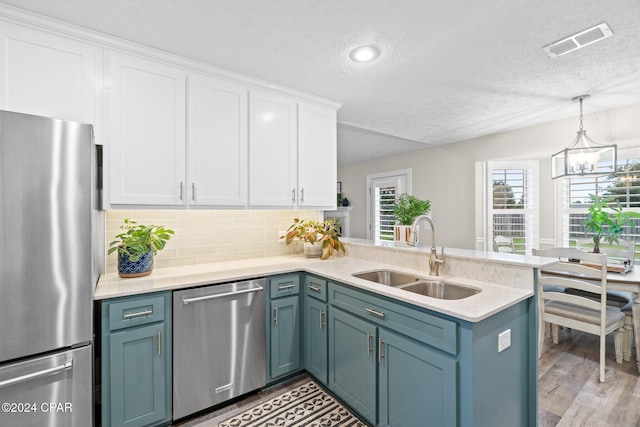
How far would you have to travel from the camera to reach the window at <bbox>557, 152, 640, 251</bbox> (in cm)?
330

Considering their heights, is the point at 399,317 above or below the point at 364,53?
below

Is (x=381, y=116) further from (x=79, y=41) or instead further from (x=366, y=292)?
(x=79, y=41)

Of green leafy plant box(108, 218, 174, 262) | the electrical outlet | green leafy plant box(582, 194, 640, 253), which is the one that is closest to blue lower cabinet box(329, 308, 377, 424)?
the electrical outlet

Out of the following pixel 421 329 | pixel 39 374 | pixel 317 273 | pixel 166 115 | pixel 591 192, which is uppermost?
pixel 166 115

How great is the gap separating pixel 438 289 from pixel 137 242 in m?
2.12

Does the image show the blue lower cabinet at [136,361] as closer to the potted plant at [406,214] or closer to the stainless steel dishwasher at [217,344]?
the stainless steel dishwasher at [217,344]

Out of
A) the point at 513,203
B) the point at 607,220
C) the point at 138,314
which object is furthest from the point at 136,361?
the point at 513,203

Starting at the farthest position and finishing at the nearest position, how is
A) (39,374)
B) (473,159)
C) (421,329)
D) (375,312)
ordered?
(473,159), (375,312), (421,329), (39,374)

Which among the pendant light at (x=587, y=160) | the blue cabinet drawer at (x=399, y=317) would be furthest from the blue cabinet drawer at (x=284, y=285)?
the pendant light at (x=587, y=160)

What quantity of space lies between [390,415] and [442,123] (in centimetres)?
319

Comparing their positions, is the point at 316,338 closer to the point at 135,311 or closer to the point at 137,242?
the point at 135,311

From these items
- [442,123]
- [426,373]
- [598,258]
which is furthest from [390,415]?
[442,123]

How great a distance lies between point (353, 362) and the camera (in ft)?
6.39

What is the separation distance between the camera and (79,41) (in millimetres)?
1815
